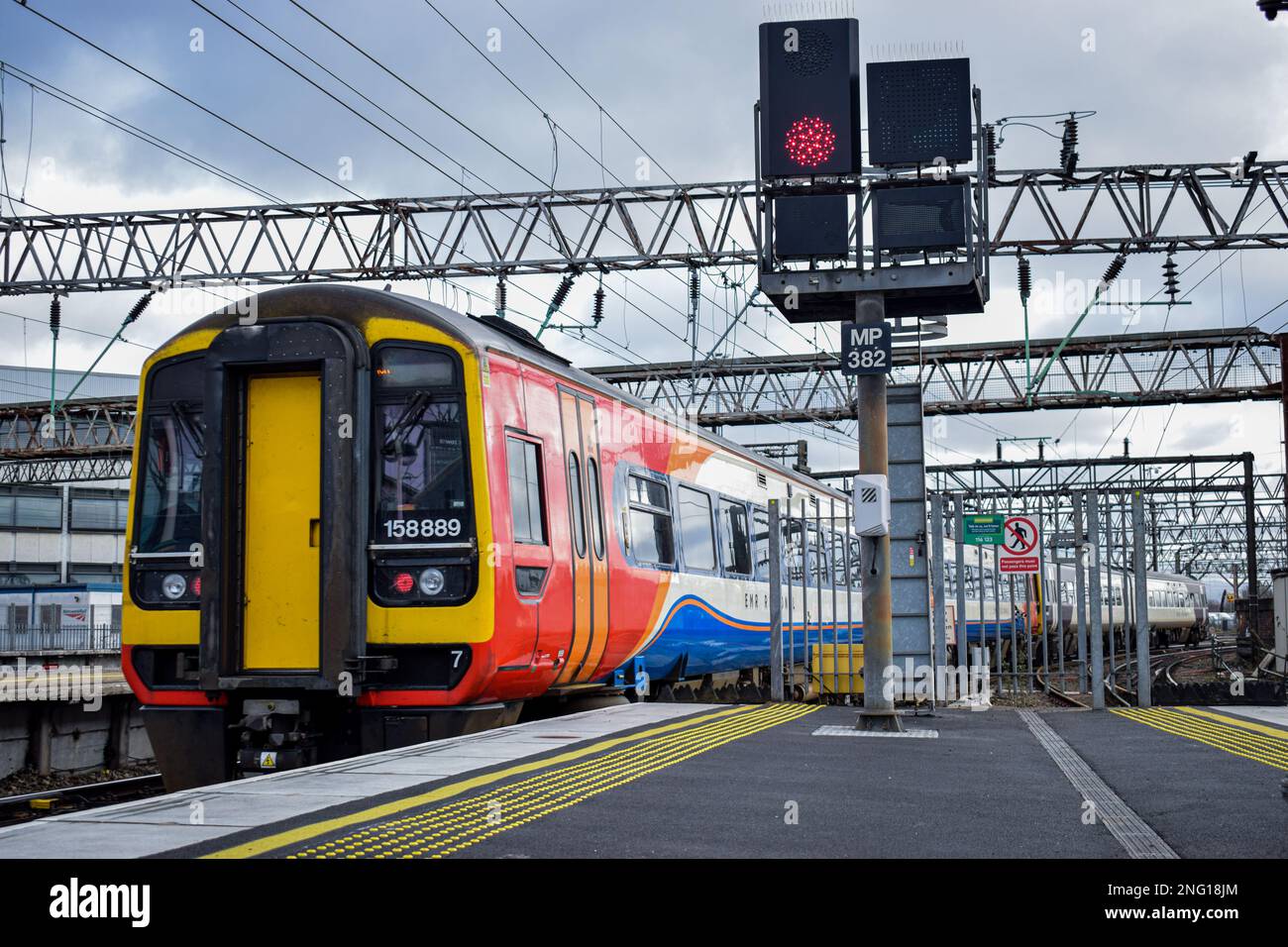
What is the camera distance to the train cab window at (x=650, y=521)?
1298cm

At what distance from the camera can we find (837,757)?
362 inches

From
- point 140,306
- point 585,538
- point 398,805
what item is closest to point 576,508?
point 585,538

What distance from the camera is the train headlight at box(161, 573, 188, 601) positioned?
9758 mm

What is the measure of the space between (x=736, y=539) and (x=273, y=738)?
871cm

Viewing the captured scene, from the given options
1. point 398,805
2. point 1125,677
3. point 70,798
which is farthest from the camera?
point 1125,677

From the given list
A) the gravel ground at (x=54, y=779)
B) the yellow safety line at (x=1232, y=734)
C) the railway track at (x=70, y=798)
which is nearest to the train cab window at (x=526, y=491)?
the railway track at (x=70, y=798)

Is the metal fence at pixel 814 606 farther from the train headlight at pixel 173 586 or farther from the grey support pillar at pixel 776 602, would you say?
the train headlight at pixel 173 586

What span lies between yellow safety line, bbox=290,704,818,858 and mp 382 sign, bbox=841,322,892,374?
3426 millimetres

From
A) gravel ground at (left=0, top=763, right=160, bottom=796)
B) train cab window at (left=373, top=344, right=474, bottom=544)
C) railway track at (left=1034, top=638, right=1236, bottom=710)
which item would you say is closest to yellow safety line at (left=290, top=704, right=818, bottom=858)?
train cab window at (left=373, top=344, right=474, bottom=544)

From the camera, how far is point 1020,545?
16656mm

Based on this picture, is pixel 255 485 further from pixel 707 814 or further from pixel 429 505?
pixel 707 814

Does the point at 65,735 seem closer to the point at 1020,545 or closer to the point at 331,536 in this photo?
the point at 331,536

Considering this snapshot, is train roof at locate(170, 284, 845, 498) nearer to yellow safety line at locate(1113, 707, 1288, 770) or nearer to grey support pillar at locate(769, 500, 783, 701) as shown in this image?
grey support pillar at locate(769, 500, 783, 701)
